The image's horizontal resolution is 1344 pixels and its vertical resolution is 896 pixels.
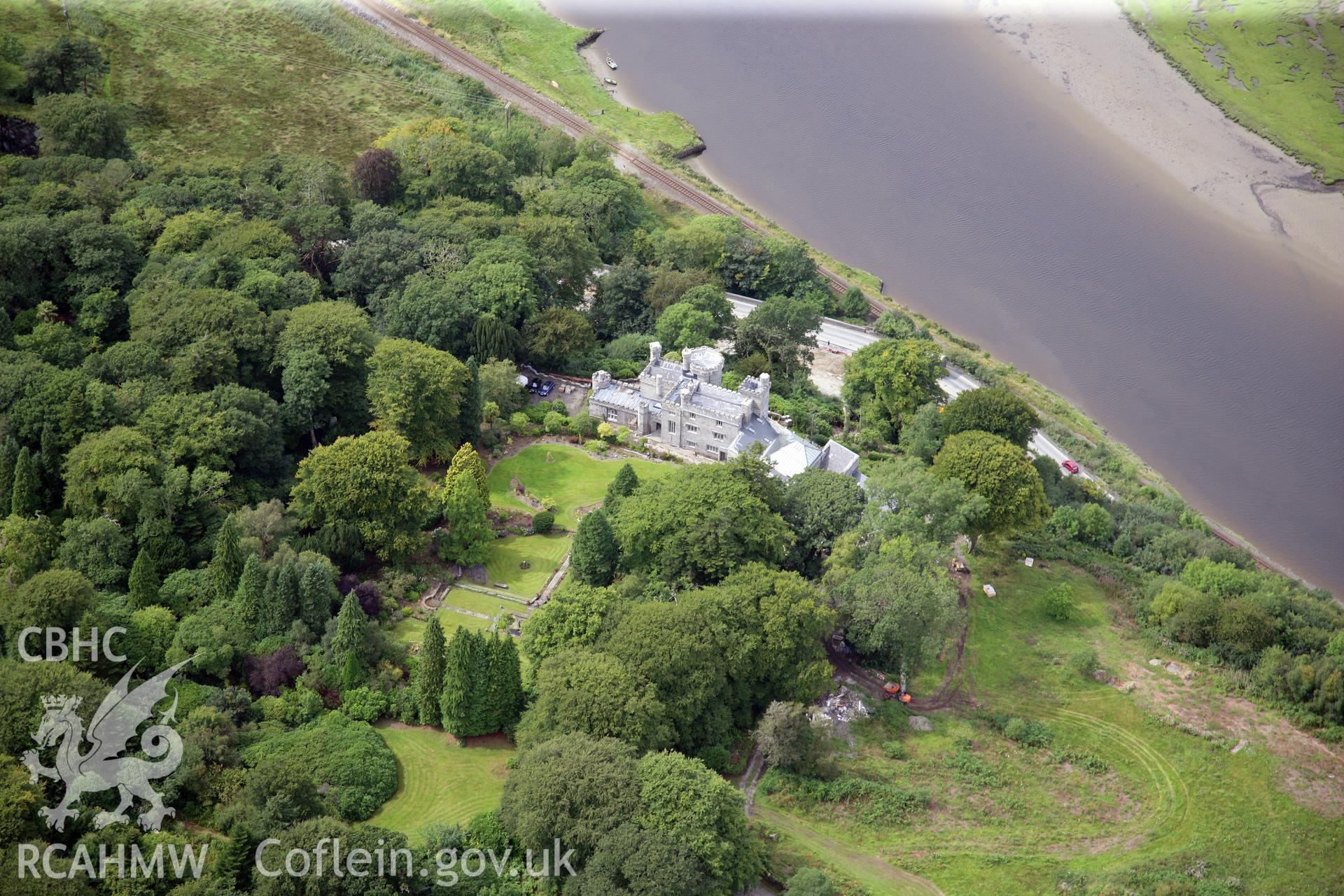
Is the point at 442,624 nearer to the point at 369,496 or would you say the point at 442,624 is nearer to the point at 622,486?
the point at 369,496

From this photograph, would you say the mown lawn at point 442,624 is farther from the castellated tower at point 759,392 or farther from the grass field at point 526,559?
the castellated tower at point 759,392

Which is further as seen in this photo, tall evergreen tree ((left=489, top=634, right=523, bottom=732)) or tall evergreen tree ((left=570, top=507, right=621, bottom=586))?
tall evergreen tree ((left=570, top=507, right=621, bottom=586))

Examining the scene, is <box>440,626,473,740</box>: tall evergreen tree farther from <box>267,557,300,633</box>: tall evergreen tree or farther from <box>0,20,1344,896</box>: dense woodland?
<box>267,557,300,633</box>: tall evergreen tree

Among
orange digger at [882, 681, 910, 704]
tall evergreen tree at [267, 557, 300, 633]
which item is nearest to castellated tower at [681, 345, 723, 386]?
orange digger at [882, 681, 910, 704]

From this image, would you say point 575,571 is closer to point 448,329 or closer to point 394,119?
point 448,329

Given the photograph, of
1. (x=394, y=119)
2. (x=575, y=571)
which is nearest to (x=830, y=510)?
(x=575, y=571)

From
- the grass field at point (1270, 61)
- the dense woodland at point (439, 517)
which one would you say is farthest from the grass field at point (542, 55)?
the grass field at point (1270, 61)

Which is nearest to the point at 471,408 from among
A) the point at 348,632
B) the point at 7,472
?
the point at 348,632
